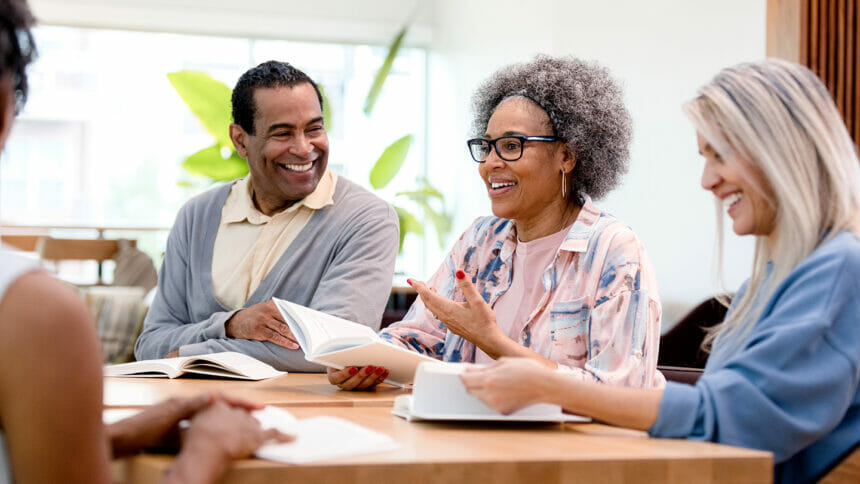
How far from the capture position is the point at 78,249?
19.6ft

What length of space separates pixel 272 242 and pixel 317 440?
4.77ft

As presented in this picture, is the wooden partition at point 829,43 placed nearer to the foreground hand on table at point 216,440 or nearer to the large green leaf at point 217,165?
the foreground hand on table at point 216,440

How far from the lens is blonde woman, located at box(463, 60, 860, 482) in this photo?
4.10ft

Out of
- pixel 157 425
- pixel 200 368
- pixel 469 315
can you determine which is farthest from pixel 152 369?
A: pixel 157 425

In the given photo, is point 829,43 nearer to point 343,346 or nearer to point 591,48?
point 343,346

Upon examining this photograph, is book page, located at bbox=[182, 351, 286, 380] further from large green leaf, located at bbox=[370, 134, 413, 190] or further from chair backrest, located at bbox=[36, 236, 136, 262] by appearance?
large green leaf, located at bbox=[370, 134, 413, 190]

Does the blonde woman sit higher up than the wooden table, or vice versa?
the blonde woman

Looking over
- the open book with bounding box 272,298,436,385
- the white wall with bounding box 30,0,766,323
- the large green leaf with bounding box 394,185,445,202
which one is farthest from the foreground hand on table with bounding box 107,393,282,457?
the large green leaf with bounding box 394,185,445,202

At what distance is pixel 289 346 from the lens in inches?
84.3

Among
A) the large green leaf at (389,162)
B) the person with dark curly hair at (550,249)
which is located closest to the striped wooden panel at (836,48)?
the person with dark curly hair at (550,249)

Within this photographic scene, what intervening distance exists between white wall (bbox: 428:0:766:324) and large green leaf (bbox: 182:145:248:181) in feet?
6.97

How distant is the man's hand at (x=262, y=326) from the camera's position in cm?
215

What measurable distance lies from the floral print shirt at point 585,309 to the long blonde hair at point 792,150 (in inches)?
16.8

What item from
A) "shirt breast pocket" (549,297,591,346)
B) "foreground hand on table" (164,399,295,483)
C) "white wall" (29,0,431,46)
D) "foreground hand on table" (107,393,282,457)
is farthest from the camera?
"white wall" (29,0,431,46)
